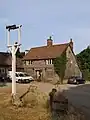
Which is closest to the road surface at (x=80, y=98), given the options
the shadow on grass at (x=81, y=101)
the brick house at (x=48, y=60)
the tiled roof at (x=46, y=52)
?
the shadow on grass at (x=81, y=101)

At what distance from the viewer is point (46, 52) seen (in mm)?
67375

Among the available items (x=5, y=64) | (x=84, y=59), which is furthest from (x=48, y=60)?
(x=84, y=59)

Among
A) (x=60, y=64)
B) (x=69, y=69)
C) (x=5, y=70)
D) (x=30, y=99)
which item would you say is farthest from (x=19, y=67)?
(x=30, y=99)

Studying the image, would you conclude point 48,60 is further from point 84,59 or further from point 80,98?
point 80,98

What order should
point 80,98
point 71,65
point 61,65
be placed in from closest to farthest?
point 80,98, point 61,65, point 71,65

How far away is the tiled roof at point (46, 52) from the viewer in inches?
2547

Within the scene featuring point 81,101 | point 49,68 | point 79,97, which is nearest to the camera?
point 81,101

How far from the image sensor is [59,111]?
8.91 metres

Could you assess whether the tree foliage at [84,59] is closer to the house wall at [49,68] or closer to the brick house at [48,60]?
the house wall at [49,68]

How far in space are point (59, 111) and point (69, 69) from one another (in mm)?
57044

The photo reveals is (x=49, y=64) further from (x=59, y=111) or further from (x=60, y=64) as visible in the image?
(x=59, y=111)

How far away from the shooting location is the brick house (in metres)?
63.3

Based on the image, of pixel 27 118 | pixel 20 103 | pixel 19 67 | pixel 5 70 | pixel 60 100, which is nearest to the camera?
pixel 60 100

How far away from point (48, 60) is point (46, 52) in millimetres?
3429
